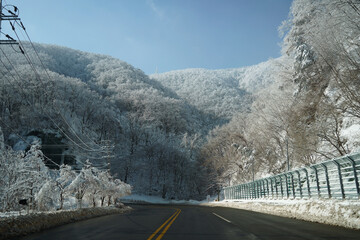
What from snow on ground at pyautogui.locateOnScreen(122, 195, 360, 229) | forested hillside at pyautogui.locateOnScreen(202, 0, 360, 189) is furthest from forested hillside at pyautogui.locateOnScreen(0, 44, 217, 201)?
snow on ground at pyautogui.locateOnScreen(122, 195, 360, 229)

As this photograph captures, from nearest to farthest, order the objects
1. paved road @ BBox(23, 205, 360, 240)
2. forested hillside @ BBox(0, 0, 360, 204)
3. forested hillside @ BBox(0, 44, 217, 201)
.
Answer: paved road @ BBox(23, 205, 360, 240) < forested hillside @ BBox(0, 0, 360, 204) < forested hillside @ BBox(0, 44, 217, 201)

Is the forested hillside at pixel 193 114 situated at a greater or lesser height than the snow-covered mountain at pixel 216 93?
lesser

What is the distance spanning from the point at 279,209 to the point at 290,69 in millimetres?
31700

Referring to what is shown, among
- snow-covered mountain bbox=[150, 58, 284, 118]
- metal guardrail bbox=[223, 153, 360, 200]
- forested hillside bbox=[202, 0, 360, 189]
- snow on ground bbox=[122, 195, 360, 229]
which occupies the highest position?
snow-covered mountain bbox=[150, 58, 284, 118]

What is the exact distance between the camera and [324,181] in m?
13.0

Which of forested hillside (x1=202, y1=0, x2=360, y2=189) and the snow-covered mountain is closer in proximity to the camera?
forested hillside (x1=202, y1=0, x2=360, y2=189)

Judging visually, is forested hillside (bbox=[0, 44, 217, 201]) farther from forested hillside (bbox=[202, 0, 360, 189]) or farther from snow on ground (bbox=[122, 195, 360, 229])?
snow on ground (bbox=[122, 195, 360, 229])

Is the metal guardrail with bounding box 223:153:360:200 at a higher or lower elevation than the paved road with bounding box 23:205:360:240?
higher

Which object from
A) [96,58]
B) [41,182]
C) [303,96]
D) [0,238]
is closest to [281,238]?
[0,238]

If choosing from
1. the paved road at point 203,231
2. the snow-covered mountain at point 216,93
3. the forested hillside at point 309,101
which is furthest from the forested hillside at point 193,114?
the paved road at point 203,231

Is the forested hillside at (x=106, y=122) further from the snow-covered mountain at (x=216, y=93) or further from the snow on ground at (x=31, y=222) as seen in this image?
the snow on ground at (x=31, y=222)

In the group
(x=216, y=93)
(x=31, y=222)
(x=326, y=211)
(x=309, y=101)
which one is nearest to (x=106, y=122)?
(x=309, y=101)

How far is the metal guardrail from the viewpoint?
10477 millimetres

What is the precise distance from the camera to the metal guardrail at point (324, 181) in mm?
10477
